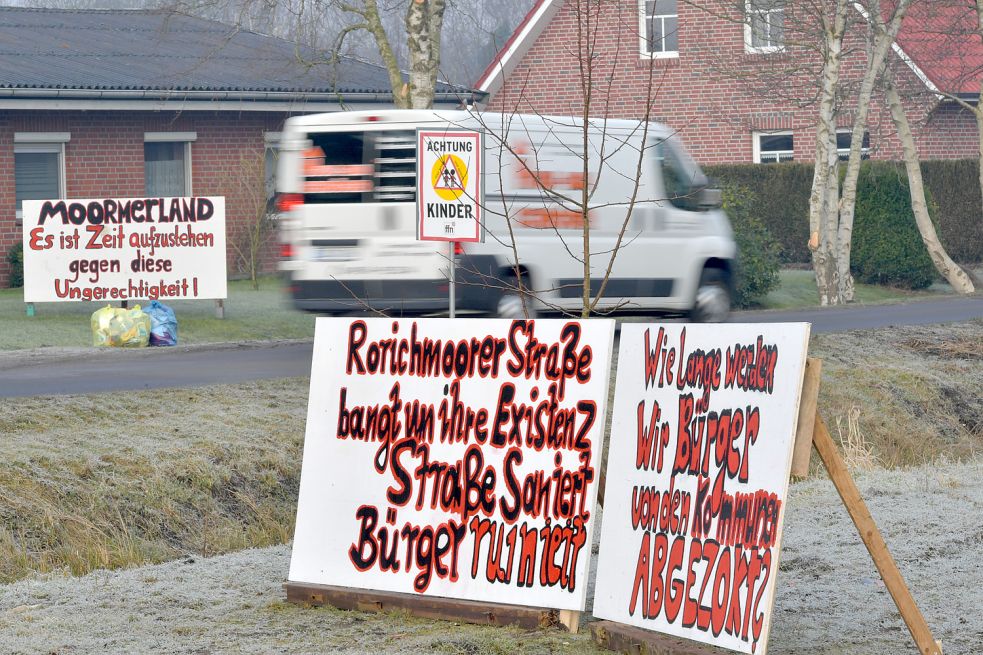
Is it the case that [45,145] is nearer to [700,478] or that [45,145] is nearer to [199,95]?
[199,95]

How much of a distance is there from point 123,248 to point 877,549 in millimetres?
15101

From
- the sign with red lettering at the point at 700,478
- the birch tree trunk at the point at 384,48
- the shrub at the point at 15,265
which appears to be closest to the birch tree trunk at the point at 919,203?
the birch tree trunk at the point at 384,48

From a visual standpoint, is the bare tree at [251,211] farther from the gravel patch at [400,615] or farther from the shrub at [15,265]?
the gravel patch at [400,615]

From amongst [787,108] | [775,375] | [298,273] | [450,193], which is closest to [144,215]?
[298,273]

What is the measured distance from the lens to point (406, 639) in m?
5.73

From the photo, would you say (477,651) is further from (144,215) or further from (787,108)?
(787,108)


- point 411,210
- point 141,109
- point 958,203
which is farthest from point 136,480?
point 958,203

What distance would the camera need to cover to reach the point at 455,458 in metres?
6.14

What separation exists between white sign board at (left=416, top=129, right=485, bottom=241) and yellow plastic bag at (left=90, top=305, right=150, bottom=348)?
615cm

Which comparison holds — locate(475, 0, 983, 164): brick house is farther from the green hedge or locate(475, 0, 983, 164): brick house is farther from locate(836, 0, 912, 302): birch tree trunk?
locate(836, 0, 912, 302): birch tree trunk

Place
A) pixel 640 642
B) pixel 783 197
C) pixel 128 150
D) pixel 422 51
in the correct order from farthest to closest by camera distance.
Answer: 1. pixel 783 197
2. pixel 128 150
3. pixel 422 51
4. pixel 640 642

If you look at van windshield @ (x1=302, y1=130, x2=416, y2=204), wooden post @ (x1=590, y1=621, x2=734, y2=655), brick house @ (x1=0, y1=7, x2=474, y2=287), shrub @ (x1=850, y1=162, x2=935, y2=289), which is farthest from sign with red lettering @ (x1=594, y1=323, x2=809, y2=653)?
shrub @ (x1=850, y1=162, x2=935, y2=289)

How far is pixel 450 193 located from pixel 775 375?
660 cm

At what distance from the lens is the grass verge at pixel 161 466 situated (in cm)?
869
